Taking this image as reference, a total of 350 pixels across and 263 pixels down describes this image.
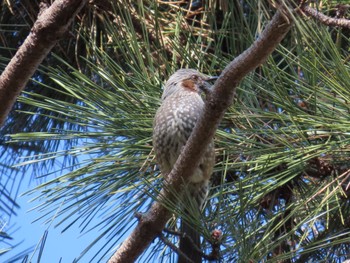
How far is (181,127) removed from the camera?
2984 mm

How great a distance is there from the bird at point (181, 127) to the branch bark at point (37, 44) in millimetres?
634

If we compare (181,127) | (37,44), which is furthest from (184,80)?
(37,44)

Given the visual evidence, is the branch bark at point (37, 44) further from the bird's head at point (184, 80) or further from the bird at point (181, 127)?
the bird's head at point (184, 80)

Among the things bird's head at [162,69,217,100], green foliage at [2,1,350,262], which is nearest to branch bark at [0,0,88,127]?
green foliage at [2,1,350,262]

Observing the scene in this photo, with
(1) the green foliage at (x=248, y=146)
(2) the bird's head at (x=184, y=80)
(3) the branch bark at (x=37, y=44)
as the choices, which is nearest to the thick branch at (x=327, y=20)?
(1) the green foliage at (x=248, y=146)

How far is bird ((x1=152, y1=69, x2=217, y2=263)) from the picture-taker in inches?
107

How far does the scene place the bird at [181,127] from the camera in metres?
2.71

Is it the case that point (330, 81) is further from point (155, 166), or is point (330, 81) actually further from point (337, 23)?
point (155, 166)

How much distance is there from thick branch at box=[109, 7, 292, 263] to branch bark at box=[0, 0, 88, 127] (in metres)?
0.43

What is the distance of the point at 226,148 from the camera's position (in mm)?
2773

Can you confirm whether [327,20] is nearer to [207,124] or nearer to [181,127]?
[207,124]

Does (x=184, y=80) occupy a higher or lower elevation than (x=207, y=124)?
higher

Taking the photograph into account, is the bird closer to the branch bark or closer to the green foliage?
the green foliage

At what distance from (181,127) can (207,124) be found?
33.0 inches
